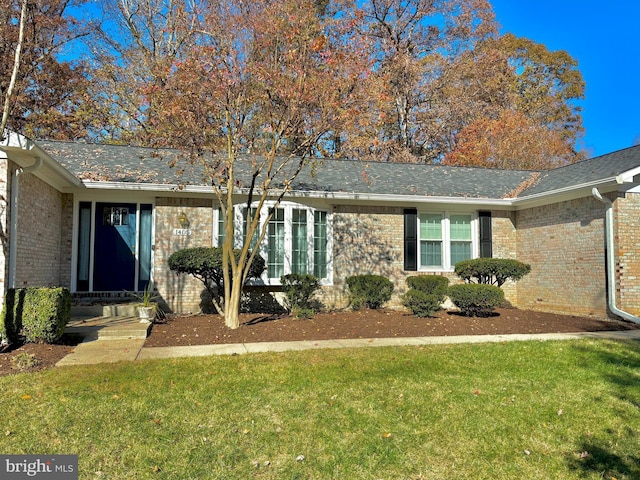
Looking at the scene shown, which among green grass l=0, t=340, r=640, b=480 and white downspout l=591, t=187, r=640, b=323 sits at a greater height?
white downspout l=591, t=187, r=640, b=323

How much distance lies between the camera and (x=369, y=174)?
45.0 feet

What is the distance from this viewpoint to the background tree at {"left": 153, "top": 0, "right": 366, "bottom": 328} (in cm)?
815

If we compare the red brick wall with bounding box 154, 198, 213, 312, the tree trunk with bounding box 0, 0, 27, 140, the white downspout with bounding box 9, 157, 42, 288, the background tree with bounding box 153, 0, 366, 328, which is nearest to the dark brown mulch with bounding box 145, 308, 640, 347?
Result: the background tree with bounding box 153, 0, 366, 328

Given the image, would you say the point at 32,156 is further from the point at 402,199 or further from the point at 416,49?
the point at 416,49

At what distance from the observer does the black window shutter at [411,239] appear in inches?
483

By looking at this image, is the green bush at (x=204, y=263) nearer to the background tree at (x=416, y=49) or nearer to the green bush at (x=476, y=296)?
the green bush at (x=476, y=296)

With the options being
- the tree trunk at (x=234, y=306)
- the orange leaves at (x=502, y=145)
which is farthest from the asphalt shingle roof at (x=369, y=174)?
the orange leaves at (x=502, y=145)

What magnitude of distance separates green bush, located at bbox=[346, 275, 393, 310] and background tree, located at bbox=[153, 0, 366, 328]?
10.4ft

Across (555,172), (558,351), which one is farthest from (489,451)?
(555,172)

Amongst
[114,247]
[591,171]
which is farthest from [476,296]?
[114,247]

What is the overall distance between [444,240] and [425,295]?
10.3ft

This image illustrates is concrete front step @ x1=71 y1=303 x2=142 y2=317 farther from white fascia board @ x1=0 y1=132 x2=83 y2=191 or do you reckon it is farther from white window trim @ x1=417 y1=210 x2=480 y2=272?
white window trim @ x1=417 y1=210 x2=480 y2=272

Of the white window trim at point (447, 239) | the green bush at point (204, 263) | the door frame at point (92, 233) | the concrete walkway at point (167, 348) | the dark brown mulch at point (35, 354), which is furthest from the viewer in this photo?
the white window trim at point (447, 239)

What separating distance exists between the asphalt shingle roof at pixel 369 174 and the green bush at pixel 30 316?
435 cm
